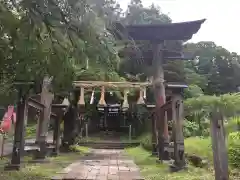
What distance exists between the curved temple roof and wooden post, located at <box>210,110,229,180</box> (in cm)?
626

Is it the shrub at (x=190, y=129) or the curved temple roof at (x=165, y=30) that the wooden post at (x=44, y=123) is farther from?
the shrub at (x=190, y=129)

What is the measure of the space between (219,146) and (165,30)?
263 inches

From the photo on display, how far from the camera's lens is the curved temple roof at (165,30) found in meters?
10.4

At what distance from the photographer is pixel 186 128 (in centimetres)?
1694

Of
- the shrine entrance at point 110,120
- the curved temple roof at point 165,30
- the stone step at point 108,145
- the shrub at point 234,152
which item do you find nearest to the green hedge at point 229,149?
the shrub at point 234,152

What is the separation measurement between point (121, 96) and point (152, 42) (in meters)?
8.37

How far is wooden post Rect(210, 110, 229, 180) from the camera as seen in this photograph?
453cm

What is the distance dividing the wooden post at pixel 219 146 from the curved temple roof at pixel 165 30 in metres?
6.26

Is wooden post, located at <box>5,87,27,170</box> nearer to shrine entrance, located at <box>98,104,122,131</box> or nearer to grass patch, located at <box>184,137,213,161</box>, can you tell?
grass patch, located at <box>184,137,213,161</box>

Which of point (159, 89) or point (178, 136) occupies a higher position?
point (159, 89)

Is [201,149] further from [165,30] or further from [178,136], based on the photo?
[165,30]

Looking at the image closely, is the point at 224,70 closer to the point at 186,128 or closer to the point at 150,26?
the point at 186,128

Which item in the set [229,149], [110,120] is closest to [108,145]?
[110,120]

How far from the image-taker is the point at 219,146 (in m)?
4.56
